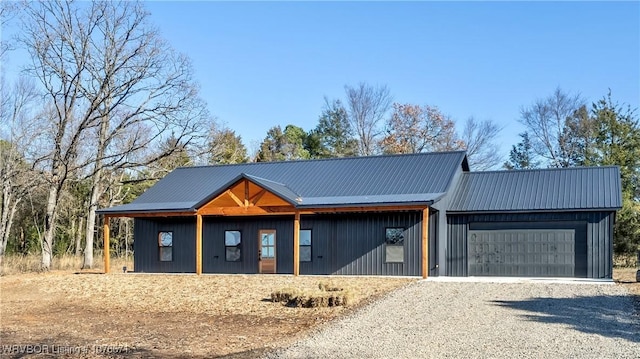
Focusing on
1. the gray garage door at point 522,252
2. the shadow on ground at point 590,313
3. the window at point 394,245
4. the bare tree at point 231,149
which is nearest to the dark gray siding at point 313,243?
the window at point 394,245

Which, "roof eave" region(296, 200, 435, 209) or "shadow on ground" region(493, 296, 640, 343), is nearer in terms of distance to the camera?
"shadow on ground" region(493, 296, 640, 343)

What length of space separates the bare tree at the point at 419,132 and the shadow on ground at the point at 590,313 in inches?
1122

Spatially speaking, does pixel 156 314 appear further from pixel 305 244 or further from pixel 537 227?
pixel 537 227

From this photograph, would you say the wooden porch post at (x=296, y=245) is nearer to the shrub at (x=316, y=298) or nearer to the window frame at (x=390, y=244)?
the window frame at (x=390, y=244)

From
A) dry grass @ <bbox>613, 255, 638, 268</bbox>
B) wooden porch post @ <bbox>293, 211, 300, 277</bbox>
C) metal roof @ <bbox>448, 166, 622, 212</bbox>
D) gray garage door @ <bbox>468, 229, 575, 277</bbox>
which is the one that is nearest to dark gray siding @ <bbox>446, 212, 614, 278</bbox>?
gray garage door @ <bbox>468, 229, 575, 277</bbox>

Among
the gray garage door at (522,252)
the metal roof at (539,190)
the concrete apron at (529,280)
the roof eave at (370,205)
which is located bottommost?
the concrete apron at (529,280)

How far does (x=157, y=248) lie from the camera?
2470 cm

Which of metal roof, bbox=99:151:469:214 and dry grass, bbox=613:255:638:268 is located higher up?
metal roof, bbox=99:151:469:214

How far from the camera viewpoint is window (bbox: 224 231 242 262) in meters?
23.5

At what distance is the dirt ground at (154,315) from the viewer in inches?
408

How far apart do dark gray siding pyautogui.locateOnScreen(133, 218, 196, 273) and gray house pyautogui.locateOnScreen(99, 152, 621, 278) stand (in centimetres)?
4

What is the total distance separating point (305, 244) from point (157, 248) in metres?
6.06

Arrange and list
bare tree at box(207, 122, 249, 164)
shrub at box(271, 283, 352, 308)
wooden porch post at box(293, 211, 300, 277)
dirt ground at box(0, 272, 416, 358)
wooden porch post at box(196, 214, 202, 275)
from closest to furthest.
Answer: dirt ground at box(0, 272, 416, 358), shrub at box(271, 283, 352, 308), wooden porch post at box(293, 211, 300, 277), wooden porch post at box(196, 214, 202, 275), bare tree at box(207, 122, 249, 164)

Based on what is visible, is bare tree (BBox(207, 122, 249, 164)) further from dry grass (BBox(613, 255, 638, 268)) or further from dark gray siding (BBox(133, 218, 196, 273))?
dry grass (BBox(613, 255, 638, 268))
